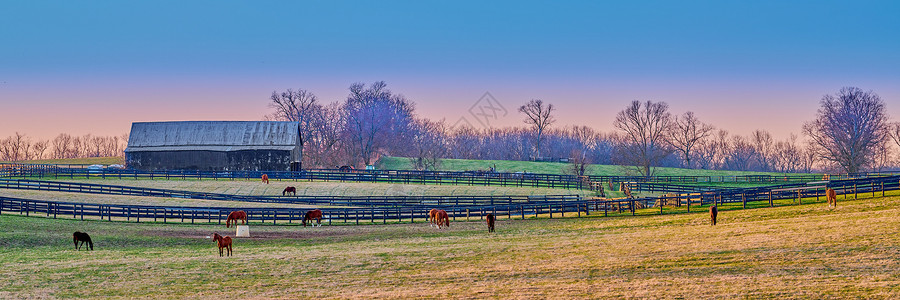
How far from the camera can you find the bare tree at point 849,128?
7431 centimetres

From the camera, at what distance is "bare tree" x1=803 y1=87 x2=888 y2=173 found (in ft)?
244

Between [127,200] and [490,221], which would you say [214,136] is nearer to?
[127,200]

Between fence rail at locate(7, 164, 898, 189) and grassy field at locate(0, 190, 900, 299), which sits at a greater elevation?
fence rail at locate(7, 164, 898, 189)

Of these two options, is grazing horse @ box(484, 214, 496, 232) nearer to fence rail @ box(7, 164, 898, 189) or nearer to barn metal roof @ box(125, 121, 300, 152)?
fence rail @ box(7, 164, 898, 189)

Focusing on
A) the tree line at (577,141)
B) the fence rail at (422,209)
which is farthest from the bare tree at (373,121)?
the fence rail at (422,209)

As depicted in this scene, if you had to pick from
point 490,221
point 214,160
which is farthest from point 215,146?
point 490,221

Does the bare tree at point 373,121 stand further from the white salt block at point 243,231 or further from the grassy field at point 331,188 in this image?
the white salt block at point 243,231

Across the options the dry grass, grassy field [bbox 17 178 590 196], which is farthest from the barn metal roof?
the dry grass

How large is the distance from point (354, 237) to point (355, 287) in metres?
12.4

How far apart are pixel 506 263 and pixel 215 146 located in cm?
6090

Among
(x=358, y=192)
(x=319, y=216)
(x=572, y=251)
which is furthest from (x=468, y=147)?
(x=572, y=251)

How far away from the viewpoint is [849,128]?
7738cm

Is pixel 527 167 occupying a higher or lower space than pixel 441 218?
higher

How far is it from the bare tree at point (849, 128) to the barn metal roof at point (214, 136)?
4877 centimetres
